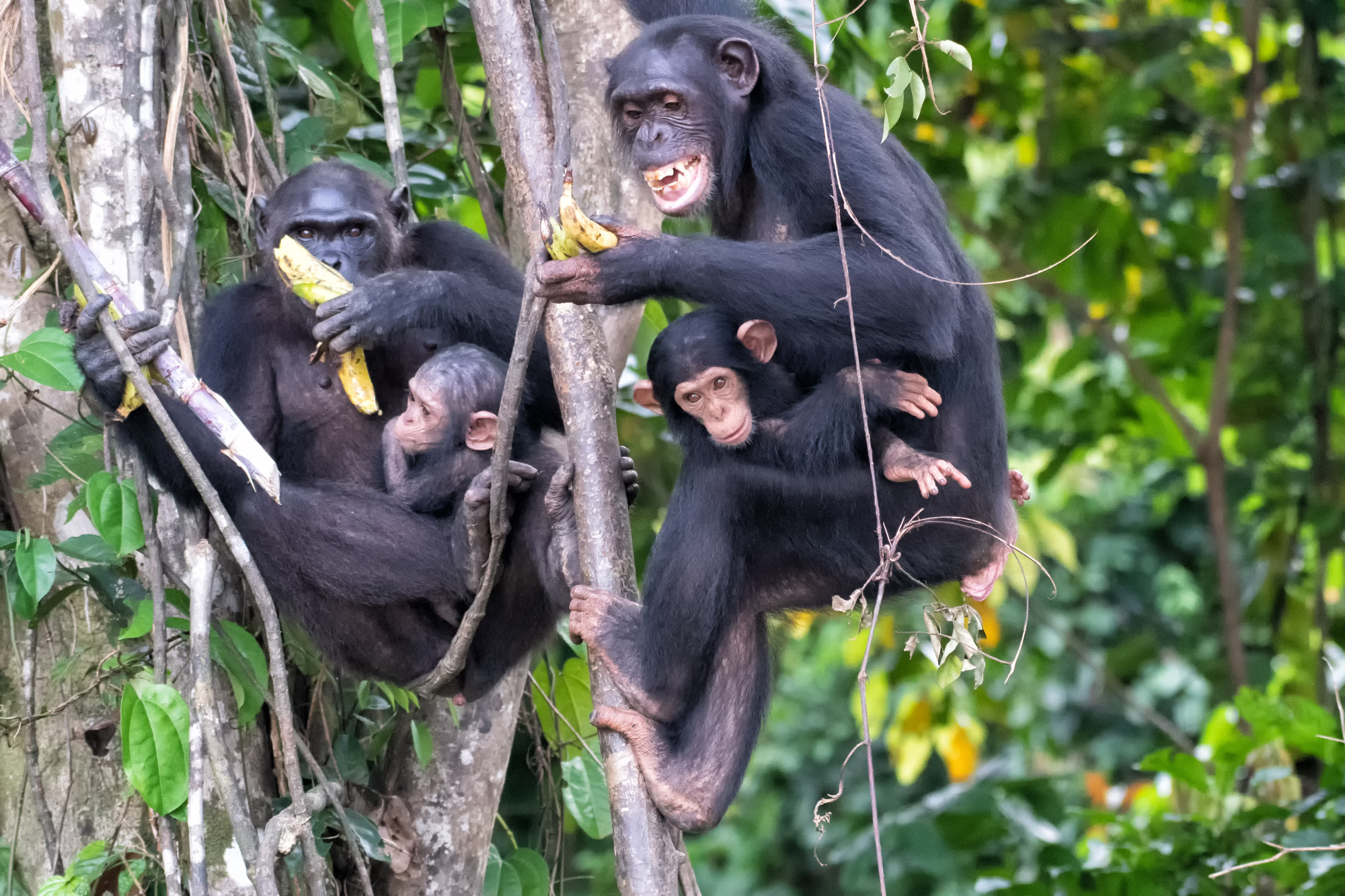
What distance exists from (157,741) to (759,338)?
1637mm

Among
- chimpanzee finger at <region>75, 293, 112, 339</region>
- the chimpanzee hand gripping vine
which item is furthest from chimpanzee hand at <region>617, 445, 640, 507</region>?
chimpanzee finger at <region>75, 293, 112, 339</region>

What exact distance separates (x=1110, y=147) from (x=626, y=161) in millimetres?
3712

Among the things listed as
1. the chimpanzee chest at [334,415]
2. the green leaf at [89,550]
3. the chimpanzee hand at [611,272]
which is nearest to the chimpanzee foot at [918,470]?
the chimpanzee hand at [611,272]

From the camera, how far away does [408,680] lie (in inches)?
133

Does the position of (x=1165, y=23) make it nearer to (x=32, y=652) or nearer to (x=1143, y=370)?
(x=1143, y=370)

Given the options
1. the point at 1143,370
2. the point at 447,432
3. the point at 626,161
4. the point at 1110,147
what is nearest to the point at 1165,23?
the point at 1110,147

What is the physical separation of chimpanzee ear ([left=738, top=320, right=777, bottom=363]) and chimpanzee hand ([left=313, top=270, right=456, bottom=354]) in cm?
80

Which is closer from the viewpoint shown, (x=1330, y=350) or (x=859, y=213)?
(x=859, y=213)

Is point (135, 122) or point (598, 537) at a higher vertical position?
point (135, 122)

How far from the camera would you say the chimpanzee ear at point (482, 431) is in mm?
3340

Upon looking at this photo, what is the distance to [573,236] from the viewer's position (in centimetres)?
272

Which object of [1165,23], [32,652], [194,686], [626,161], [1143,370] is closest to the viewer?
[194,686]

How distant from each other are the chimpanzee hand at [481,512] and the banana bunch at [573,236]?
53 cm

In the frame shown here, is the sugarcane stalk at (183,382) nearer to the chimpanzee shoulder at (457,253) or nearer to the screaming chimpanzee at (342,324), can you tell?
the screaming chimpanzee at (342,324)
